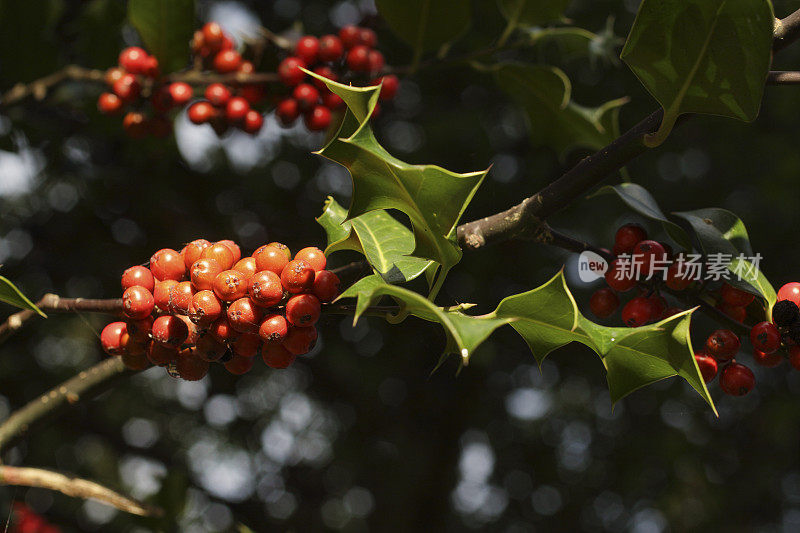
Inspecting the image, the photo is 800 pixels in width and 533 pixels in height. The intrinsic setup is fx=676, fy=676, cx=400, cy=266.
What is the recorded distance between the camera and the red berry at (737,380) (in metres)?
1.13

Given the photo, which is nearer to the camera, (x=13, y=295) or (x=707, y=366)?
(x=13, y=295)

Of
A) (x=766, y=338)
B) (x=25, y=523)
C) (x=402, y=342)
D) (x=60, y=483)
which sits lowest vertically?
(x=25, y=523)

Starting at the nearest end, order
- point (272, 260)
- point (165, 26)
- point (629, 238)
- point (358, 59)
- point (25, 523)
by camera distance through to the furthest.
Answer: point (272, 260)
point (629, 238)
point (165, 26)
point (358, 59)
point (25, 523)

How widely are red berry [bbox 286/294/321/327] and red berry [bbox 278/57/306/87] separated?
112cm

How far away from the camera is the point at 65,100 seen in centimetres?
244

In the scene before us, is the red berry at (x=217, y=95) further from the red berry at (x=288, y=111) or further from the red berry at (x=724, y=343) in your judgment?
the red berry at (x=724, y=343)

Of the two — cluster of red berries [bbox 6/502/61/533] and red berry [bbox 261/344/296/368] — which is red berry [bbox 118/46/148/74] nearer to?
red berry [bbox 261/344/296/368]

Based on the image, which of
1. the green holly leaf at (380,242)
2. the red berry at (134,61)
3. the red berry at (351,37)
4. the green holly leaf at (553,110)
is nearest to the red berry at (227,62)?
the red berry at (134,61)

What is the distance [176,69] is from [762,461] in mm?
3382

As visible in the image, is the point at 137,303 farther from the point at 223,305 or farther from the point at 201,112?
the point at 201,112

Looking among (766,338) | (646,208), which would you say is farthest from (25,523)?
(766,338)

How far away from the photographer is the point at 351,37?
198 centimetres

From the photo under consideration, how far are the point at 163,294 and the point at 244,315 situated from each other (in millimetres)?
171

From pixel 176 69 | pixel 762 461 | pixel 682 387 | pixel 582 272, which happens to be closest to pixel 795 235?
pixel 682 387
